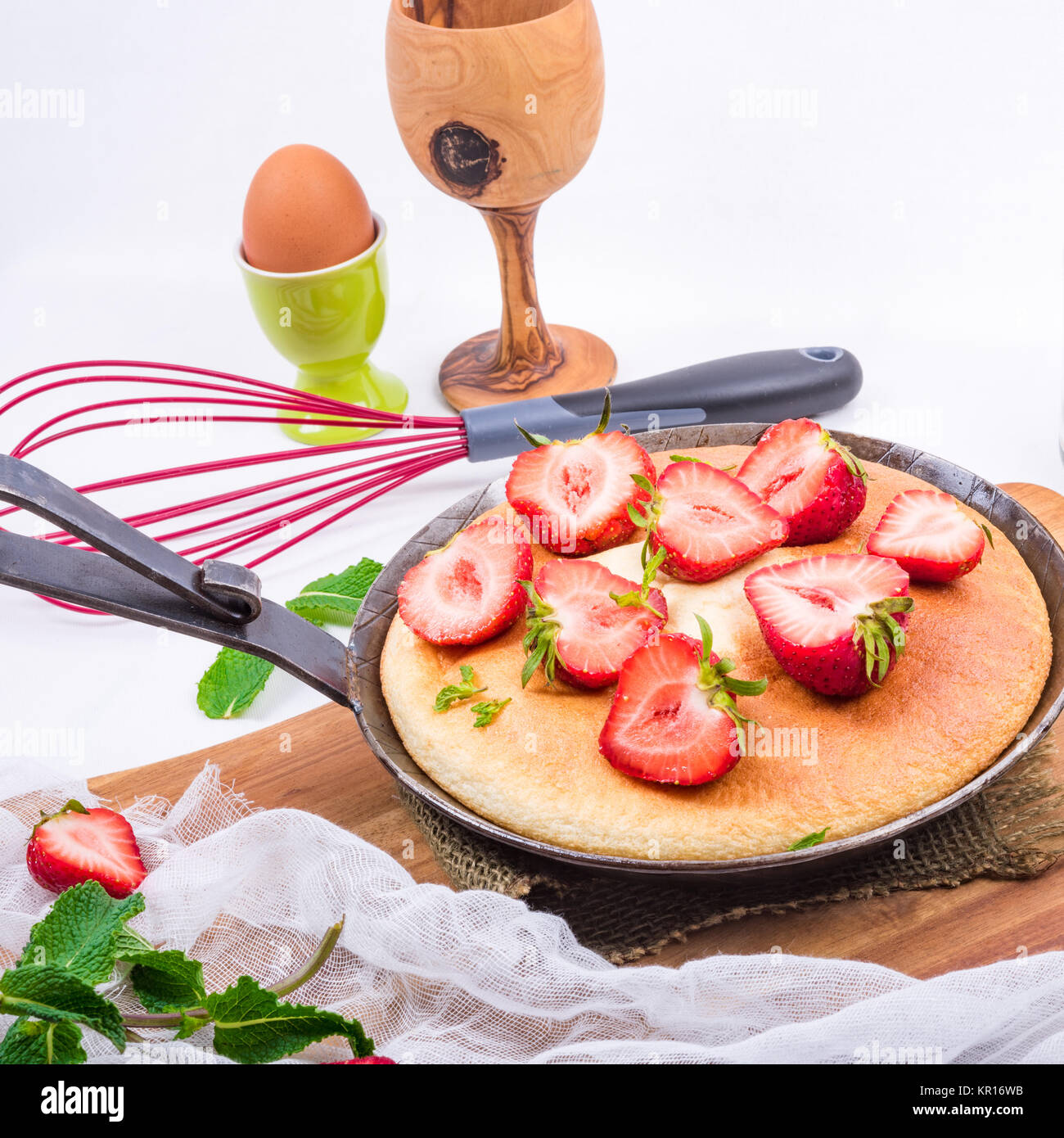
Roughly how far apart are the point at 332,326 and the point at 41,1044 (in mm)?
1477

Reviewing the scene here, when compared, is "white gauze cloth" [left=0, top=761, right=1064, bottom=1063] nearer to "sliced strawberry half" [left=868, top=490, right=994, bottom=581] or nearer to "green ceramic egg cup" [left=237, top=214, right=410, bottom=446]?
"sliced strawberry half" [left=868, top=490, right=994, bottom=581]

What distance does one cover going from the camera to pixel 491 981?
3.96 ft

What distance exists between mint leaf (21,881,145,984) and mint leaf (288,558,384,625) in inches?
28.4

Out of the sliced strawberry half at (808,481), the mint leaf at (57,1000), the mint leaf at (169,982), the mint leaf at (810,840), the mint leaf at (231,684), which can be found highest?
the sliced strawberry half at (808,481)

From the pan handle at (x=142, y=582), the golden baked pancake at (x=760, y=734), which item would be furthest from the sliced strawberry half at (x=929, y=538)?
the pan handle at (x=142, y=582)

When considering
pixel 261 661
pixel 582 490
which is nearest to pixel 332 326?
pixel 261 661

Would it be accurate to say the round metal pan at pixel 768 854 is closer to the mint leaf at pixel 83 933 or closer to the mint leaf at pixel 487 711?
the mint leaf at pixel 487 711

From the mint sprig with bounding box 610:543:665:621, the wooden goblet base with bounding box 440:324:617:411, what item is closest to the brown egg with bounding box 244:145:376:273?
the wooden goblet base with bounding box 440:324:617:411

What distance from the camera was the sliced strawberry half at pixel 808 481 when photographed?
1461 millimetres

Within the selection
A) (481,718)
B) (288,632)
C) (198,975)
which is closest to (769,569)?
(481,718)

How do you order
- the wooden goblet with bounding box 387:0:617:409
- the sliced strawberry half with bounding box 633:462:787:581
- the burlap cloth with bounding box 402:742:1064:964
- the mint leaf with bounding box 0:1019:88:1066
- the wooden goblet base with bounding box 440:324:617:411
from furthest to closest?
1. the wooden goblet base with bounding box 440:324:617:411
2. the wooden goblet with bounding box 387:0:617:409
3. the sliced strawberry half with bounding box 633:462:787:581
4. the burlap cloth with bounding box 402:742:1064:964
5. the mint leaf with bounding box 0:1019:88:1066

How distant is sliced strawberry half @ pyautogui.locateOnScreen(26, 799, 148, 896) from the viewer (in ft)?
4.55

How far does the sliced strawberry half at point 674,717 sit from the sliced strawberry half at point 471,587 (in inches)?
9.2

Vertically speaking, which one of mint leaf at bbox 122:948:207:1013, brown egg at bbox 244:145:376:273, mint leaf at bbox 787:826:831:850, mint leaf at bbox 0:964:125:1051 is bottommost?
mint leaf at bbox 122:948:207:1013
